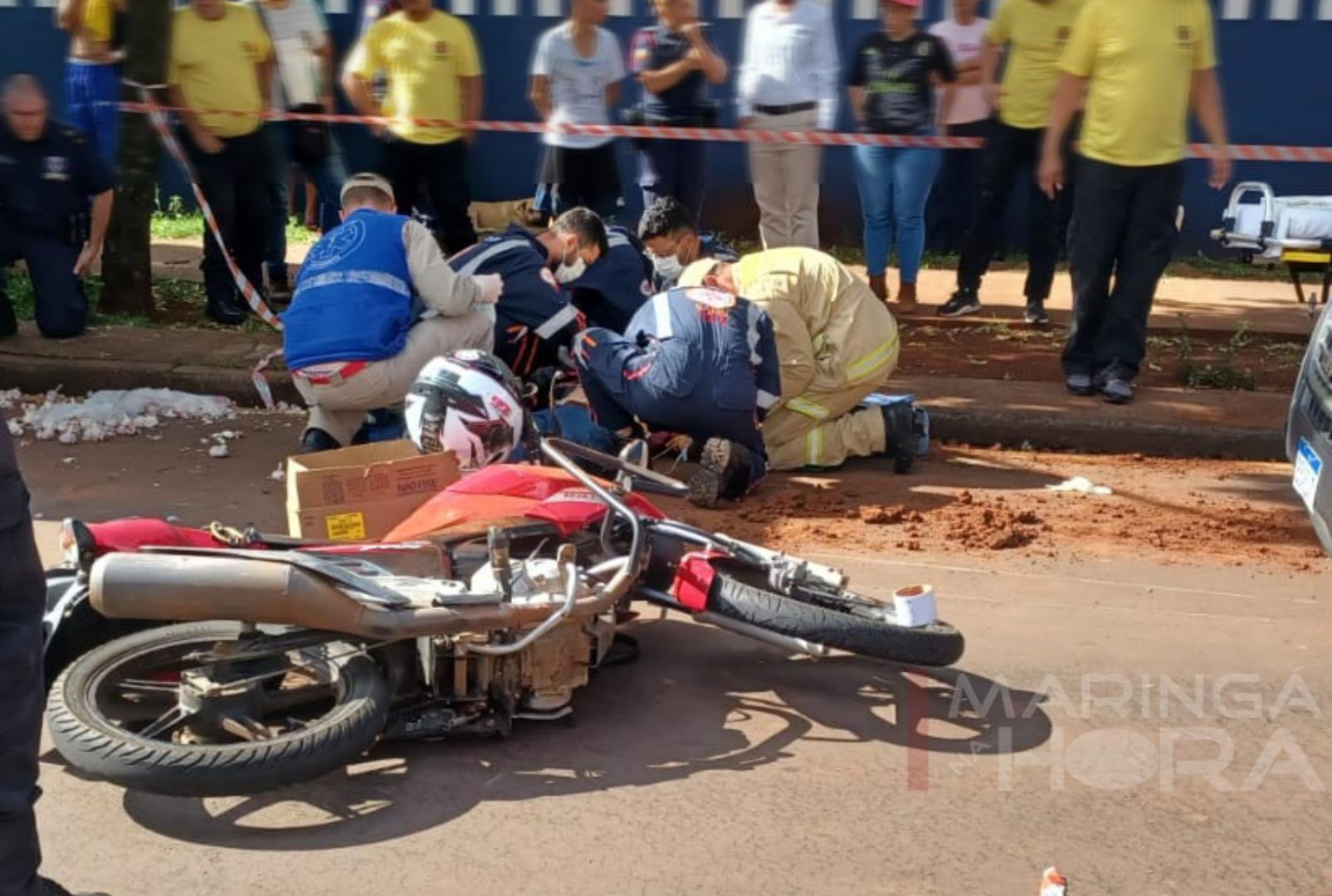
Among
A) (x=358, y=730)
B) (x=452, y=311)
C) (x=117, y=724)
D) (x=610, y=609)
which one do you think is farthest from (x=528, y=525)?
(x=452, y=311)

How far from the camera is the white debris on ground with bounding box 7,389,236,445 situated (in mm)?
8367

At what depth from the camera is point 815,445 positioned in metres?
7.91

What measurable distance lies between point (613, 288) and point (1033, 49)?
3.20m

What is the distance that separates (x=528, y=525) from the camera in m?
5.16

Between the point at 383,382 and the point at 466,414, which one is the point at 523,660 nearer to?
the point at 466,414

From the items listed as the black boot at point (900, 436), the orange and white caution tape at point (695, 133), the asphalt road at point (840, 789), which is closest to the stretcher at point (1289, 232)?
the orange and white caution tape at point (695, 133)

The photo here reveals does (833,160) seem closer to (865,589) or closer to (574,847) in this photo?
(865,589)

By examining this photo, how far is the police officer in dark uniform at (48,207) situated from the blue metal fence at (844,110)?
2723 millimetres

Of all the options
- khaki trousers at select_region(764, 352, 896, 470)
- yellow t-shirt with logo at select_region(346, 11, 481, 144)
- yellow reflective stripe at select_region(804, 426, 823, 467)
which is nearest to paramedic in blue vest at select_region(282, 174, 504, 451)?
khaki trousers at select_region(764, 352, 896, 470)

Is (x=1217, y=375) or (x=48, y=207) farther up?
(x=48, y=207)

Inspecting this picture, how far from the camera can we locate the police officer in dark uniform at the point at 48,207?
9.38m

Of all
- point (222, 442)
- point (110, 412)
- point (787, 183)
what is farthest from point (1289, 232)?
point (110, 412)

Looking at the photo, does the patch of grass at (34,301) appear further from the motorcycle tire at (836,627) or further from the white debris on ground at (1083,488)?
the motorcycle tire at (836,627)

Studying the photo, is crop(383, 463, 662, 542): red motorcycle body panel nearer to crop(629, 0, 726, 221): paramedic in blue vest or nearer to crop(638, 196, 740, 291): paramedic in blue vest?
crop(638, 196, 740, 291): paramedic in blue vest
